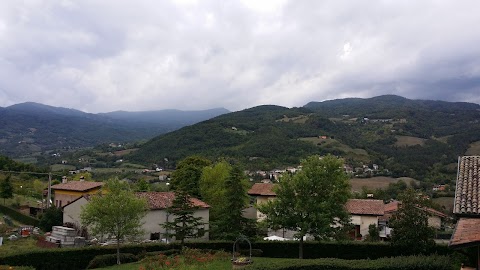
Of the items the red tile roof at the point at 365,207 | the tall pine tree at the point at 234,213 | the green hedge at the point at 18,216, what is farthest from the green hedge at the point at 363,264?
the green hedge at the point at 18,216

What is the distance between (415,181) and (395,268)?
79673mm

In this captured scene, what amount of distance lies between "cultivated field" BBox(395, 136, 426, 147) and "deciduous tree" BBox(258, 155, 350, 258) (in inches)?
4148

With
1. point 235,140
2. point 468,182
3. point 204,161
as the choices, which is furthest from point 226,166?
point 235,140

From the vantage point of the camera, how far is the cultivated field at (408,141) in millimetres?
127250

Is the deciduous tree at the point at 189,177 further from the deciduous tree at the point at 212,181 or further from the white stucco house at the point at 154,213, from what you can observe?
the white stucco house at the point at 154,213

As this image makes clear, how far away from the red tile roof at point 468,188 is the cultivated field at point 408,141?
119 meters

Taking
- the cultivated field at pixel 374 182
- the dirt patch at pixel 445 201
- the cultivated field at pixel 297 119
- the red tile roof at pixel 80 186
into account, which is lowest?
the dirt patch at pixel 445 201

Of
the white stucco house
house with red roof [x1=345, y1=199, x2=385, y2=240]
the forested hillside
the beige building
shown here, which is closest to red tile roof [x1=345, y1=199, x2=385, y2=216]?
house with red roof [x1=345, y1=199, x2=385, y2=240]

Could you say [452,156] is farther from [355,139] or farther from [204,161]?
[204,161]

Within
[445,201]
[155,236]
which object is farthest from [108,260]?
[445,201]

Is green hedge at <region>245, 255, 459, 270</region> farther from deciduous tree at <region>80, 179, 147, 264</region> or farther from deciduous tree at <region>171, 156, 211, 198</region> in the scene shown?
deciduous tree at <region>171, 156, 211, 198</region>

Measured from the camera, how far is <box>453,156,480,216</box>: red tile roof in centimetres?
1255

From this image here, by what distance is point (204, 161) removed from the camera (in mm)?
59375

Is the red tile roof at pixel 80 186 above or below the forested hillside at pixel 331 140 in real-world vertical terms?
below
